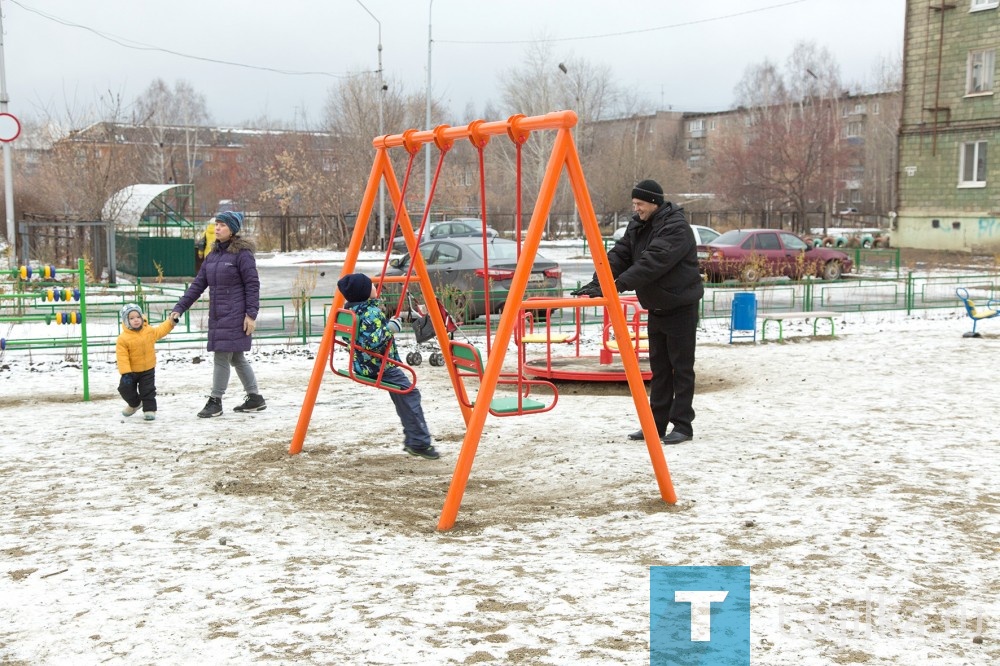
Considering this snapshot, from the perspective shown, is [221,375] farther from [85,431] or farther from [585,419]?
[585,419]

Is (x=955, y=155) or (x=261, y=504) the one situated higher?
(x=955, y=155)

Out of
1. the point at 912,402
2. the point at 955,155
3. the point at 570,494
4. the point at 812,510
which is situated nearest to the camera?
the point at 812,510

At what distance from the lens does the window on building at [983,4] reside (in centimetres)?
2997

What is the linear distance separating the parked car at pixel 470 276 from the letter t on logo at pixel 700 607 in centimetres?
857

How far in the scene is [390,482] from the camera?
574cm

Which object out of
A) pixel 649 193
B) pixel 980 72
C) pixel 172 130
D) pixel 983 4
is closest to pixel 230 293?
pixel 649 193

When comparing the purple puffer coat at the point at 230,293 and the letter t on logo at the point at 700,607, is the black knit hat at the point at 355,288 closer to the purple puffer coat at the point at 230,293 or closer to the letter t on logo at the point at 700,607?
the purple puffer coat at the point at 230,293

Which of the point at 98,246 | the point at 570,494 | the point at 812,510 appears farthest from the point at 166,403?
the point at 98,246

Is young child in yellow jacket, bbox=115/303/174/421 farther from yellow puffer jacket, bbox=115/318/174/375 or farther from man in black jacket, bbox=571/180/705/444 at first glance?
man in black jacket, bbox=571/180/705/444

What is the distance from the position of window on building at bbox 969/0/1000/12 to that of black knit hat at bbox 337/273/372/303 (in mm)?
30261

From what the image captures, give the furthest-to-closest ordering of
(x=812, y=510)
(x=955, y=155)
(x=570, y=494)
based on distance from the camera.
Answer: (x=955, y=155), (x=570, y=494), (x=812, y=510)

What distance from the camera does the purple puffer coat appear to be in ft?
24.0

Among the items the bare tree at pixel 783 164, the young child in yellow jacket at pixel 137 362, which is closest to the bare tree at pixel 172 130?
the bare tree at pixel 783 164

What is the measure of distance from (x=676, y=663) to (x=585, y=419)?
4.26 meters
